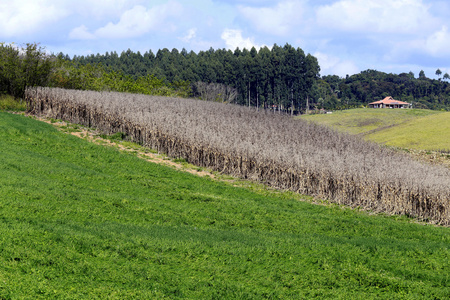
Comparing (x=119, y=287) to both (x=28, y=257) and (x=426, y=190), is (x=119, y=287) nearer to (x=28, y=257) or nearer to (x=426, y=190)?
(x=28, y=257)

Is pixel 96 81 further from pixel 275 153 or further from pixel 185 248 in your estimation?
pixel 185 248

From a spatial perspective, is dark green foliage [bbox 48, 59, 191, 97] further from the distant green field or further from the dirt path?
the distant green field

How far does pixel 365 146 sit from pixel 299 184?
15.2 metres

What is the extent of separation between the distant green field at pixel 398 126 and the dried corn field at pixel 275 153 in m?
10.3

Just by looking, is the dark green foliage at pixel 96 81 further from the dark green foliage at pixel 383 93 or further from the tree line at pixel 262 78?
the dark green foliage at pixel 383 93

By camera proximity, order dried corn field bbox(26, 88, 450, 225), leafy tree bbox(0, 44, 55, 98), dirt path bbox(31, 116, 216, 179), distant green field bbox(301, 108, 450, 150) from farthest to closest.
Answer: distant green field bbox(301, 108, 450, 150), leafy tree bbox(0, 44, 55, 98), dirt path bbox(31, 116, 216, 179), dried corn field bbox(26, 88, 450, 225)

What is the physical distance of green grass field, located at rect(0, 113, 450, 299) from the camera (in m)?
7.66

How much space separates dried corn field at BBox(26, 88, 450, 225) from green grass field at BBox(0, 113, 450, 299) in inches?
167

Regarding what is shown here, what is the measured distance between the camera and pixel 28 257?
312 inches

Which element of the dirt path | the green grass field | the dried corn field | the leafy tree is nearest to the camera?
the green grass field

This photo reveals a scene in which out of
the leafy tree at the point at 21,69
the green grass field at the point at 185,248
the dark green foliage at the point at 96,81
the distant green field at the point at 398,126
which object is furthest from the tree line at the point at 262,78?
the green grass field at the point at 185,248

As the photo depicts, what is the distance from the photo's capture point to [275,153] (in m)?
23.3

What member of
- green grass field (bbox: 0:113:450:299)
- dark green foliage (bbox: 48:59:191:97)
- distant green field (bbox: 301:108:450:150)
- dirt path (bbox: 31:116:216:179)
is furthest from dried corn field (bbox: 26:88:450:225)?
distant green field (bbox: 301:108:450:150)

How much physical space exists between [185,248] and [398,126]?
53.2 m
